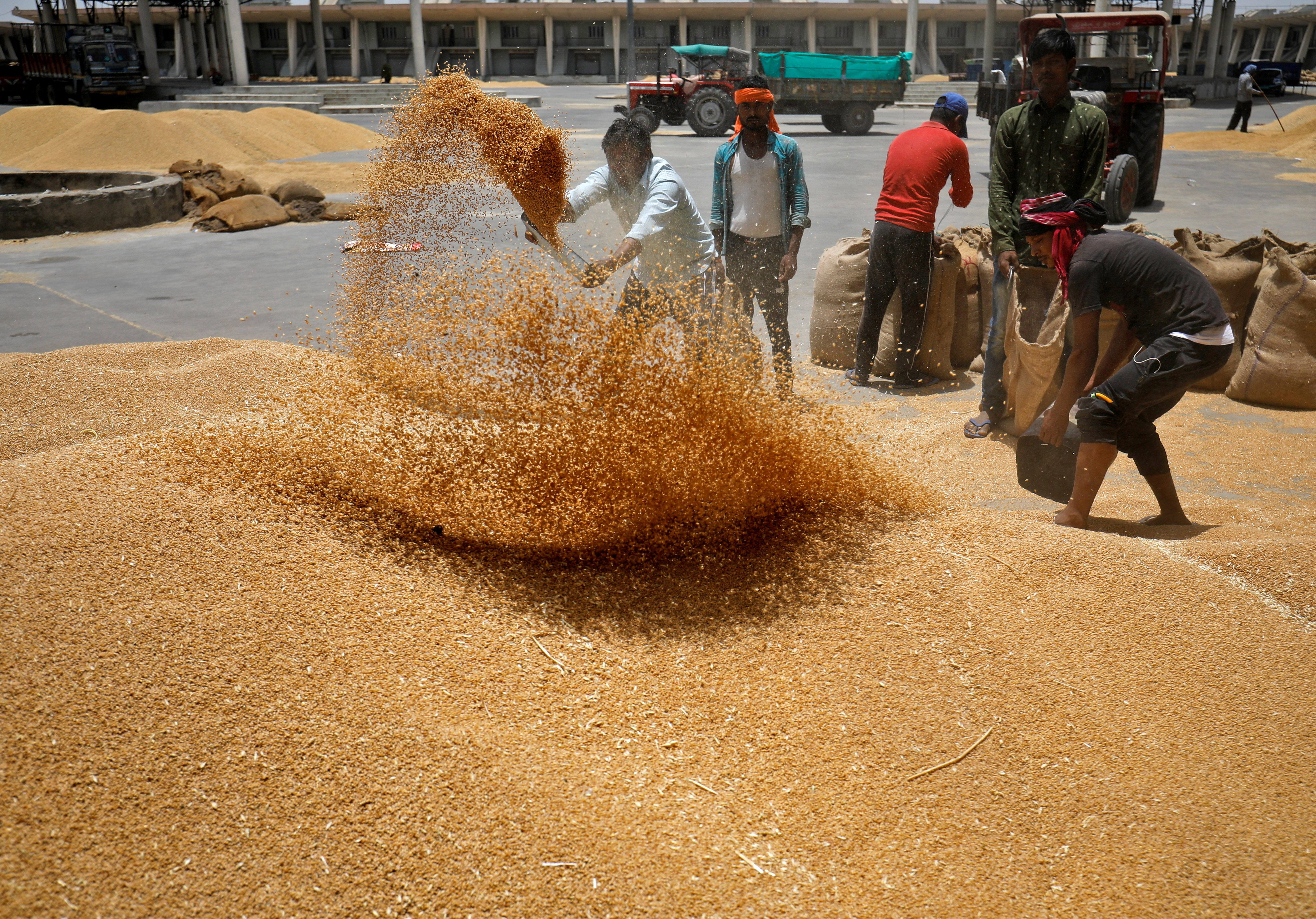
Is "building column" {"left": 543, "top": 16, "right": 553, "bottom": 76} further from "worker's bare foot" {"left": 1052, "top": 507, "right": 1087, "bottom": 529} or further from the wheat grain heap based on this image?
"worker's bare foot" {"left": 1052, "top": 507, "right": 1087, "bottom": 529}

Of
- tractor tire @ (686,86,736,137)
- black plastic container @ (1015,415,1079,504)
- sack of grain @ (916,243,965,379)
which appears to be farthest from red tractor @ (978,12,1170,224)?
tractor tire @ (686,86,736,137)

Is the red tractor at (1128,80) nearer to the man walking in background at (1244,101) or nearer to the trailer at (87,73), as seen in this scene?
the man walking in background at (1244,101)

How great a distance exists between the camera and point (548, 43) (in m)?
41.0

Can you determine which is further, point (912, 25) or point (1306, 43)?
point (1306, 43)

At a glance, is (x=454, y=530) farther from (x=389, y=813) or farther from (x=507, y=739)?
(x=389, y=813)

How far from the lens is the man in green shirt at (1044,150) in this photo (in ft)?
12.8

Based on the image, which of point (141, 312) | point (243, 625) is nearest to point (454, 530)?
point (243, 625)

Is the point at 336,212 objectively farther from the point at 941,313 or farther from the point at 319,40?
the point at 319,40

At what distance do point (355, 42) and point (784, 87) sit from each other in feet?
93.5

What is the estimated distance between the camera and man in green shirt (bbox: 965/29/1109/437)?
391 cm

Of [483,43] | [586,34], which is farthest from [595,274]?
[586,34]

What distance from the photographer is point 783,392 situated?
4051 millimetres

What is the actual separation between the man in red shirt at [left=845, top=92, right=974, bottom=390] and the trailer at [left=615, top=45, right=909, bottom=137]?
47.2 feet

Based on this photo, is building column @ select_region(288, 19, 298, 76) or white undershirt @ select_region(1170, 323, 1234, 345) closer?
white undershirt @ select_region(1170, 323, 1234, 345)
